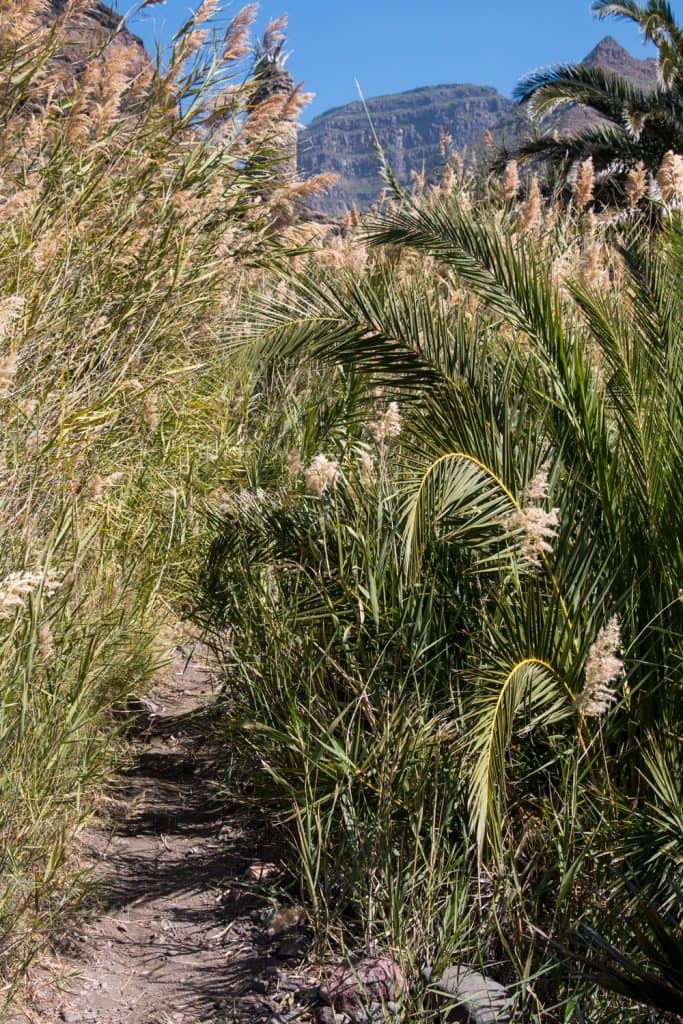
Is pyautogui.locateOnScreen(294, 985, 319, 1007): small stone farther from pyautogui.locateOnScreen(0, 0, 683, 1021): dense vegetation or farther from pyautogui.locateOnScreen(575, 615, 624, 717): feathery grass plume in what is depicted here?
pyautogui.locateOnScreen(575, 615, 624, 717): feathery grass plume

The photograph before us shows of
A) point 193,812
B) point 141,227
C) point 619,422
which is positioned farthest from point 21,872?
point 141,227

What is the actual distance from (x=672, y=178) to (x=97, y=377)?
2155 mm

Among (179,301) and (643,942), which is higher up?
(179,301)

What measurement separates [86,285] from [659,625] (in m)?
2.36

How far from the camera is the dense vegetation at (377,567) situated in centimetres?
259

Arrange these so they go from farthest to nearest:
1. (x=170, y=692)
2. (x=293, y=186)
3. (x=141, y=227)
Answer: (x=293, y=186)
(x=170, y=692)
(x=141, y=227)

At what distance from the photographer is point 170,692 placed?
4770 millimetres

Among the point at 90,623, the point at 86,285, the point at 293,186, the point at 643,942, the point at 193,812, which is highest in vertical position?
the point at 293,186

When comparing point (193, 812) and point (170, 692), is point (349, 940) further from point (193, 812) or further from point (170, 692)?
point (170, 692)

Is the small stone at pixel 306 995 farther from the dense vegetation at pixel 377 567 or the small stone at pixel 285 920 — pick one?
the small stone at pixel 285 920

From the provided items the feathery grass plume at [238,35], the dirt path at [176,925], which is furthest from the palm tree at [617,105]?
the dirt path at [176,925]

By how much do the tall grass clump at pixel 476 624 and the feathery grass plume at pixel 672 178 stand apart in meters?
0.17

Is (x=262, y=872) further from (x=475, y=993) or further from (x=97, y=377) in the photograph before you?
(x=97, y=377)

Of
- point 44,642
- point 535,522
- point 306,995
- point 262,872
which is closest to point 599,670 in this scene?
point 535,522
